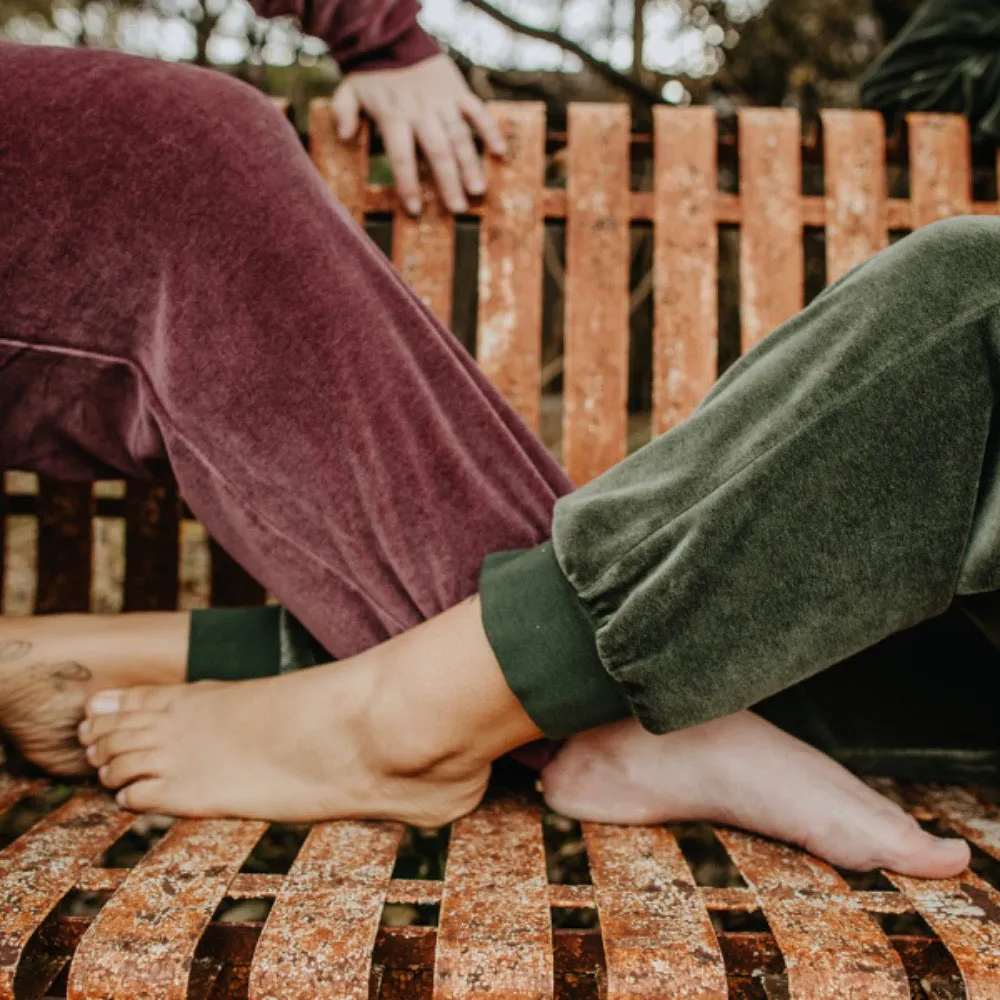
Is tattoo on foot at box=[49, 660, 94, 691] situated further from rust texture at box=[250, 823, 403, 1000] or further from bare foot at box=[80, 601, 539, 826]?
rust texture at box=[250, 823, 403, 1000]

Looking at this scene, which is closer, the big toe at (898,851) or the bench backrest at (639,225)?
the big toe at (898,851)

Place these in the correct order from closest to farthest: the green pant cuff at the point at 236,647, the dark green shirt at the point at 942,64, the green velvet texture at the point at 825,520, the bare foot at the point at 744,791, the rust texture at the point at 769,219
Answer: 1. the green velvet texture at the point at 825,520
2. the bare foot at the point at 744,791
3. the green pant cuff at the point at 236,647
4. the rust texture at the point at 769,219
5. the dark green shirt at the point at 942,64

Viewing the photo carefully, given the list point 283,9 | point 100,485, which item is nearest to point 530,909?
point 283,9

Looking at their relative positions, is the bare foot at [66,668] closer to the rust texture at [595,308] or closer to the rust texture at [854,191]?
the rust texture at [595,308]

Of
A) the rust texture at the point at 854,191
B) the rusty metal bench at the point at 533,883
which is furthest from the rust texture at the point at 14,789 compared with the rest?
the rust texture at the point at 854,191

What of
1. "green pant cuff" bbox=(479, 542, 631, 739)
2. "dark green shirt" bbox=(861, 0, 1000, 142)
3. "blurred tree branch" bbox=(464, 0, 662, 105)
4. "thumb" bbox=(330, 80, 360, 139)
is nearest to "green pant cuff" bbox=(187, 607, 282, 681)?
"green pant cuff" bbox=(479, 542, 631, 739)

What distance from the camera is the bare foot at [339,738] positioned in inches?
28.9

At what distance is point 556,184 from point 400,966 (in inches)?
50.7

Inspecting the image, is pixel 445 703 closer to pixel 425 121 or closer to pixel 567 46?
pixel 425 121

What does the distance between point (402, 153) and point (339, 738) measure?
0.87 m

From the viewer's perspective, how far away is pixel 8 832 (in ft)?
3.25

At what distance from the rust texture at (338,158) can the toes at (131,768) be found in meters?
0.85

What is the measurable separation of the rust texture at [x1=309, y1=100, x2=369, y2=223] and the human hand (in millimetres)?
26

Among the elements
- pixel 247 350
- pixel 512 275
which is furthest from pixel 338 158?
pixel 247 350
